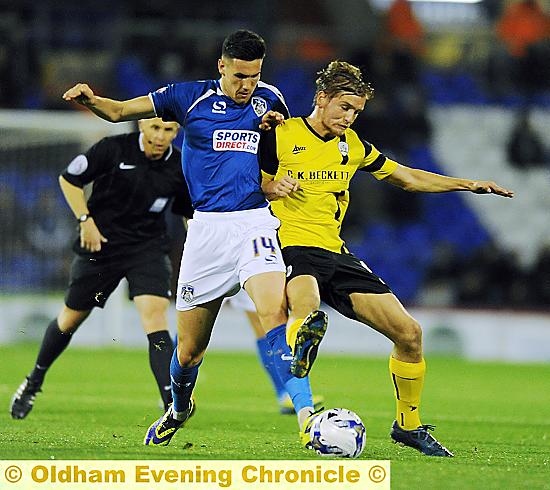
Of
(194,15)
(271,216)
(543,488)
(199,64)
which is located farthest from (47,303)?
(543,488)

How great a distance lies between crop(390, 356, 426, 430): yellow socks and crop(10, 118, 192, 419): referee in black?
2011 mm

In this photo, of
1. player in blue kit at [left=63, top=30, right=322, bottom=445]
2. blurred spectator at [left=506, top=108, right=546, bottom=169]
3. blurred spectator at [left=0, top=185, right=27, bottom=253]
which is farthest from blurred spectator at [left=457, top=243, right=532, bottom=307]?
player in blue kit at [left=63, top=30, right=322, bottom=445]

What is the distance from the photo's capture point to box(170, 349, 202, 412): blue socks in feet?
21.7

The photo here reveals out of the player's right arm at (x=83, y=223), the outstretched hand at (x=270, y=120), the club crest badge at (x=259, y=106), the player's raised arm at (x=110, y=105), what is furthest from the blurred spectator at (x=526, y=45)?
the player's raised arm at (x=110, y=105)

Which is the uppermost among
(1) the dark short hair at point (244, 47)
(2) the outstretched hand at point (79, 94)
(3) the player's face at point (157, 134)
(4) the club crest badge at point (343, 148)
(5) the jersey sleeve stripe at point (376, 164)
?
(1) the dark short hair at point (244, 47)

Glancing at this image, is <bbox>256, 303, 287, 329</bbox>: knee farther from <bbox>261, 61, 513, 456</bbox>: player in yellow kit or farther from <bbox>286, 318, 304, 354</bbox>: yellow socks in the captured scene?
<bbox>261, 61, 513, 456</bbox>: player in yellow kit

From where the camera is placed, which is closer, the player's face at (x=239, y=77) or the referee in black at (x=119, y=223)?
the player's face at (x=239, y=77)

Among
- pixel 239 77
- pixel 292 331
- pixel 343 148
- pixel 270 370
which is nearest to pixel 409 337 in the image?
pixel 292 331

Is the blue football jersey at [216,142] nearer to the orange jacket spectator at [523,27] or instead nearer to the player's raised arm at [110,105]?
the player's raised arm at [110,105]

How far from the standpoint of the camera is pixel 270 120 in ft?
20.9

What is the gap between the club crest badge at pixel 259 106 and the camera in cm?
648

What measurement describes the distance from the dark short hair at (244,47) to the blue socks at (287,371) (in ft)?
4.69

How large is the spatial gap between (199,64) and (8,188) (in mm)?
4349

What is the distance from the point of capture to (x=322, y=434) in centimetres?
572
